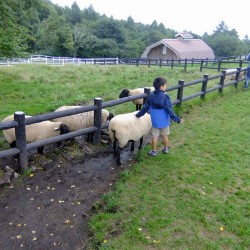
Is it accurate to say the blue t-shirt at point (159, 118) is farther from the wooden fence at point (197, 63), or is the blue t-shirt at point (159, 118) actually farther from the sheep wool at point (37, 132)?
the wooden fence at point (197, 63)

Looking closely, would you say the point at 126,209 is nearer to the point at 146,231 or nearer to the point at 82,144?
the point at 146,231

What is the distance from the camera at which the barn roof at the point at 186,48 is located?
158 feet

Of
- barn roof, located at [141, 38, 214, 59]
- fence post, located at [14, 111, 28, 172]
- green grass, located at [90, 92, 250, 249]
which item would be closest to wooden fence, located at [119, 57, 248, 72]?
green grass, located at [90, 92, 250, 249]

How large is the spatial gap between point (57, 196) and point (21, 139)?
119 centimetres

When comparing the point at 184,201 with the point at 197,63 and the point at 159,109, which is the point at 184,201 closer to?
the point at 159,109

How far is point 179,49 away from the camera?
159 feet

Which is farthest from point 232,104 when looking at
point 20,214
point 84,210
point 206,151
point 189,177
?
point 20,214

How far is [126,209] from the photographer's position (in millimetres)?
4105

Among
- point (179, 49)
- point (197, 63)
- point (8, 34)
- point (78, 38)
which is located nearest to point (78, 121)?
point (8, 34)

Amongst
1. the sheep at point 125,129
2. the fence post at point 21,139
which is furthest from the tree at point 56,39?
the fence post at point 21,139

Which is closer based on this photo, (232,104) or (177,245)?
(177,245)

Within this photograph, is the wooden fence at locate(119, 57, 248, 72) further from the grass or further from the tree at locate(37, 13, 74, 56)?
the tree at locate(37, 13, 74, 56)

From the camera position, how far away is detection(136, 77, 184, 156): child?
17.4 feet

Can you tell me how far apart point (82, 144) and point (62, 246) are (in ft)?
9.47
